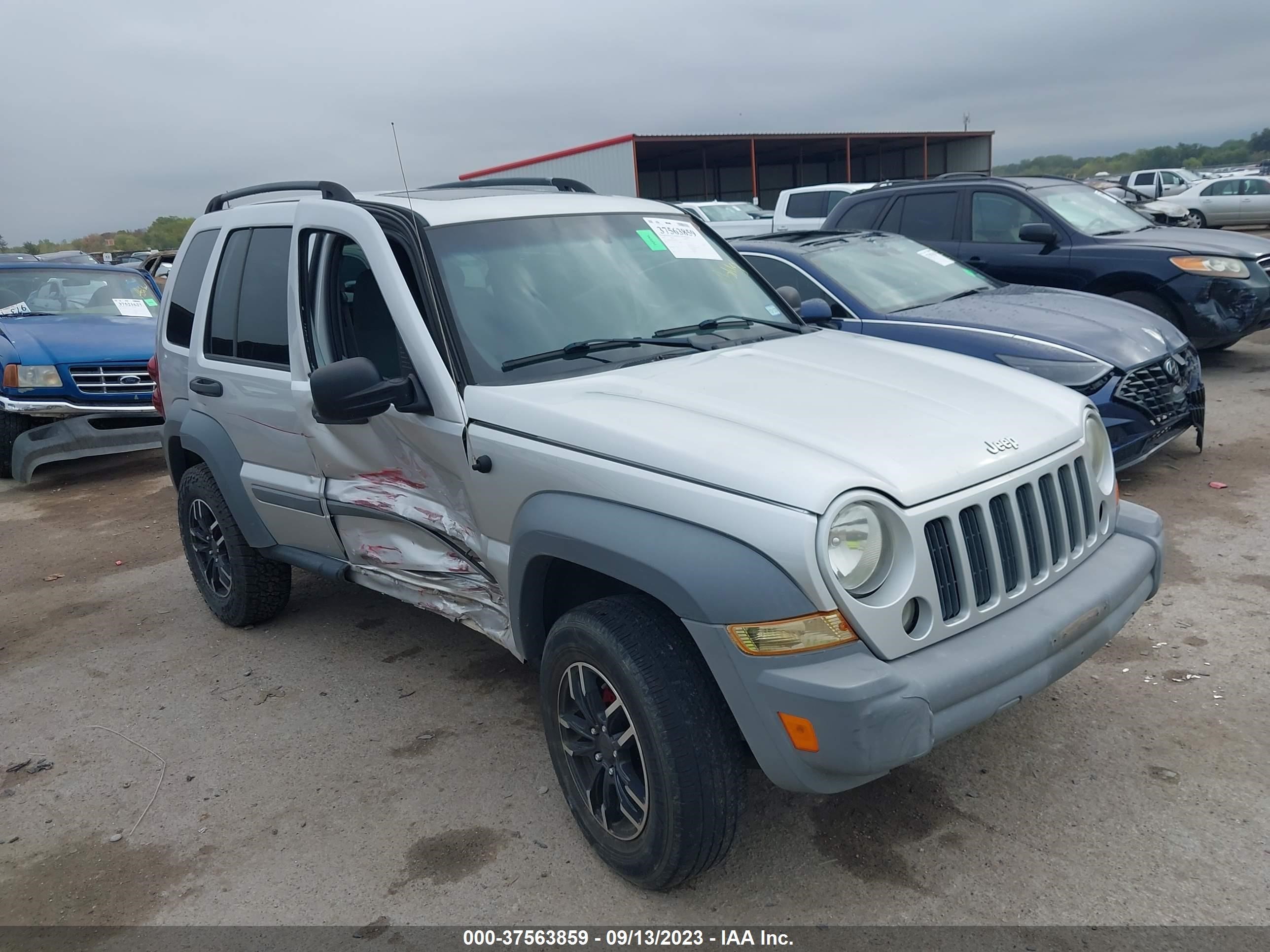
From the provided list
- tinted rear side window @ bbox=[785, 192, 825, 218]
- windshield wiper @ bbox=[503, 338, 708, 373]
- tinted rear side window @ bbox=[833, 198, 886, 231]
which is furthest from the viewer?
tinted rear side window @ bbox=[785, 192, 825, 218]

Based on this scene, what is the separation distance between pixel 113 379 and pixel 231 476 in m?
4.88

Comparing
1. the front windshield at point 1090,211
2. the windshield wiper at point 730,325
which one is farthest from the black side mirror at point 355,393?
the front windshield at point 1090,211

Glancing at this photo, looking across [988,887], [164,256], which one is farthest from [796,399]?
[164,256]

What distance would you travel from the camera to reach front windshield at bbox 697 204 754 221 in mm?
20750

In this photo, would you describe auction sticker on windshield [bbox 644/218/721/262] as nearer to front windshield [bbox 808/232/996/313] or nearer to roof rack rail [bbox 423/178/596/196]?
roof rack rail [bbox 423/178/596/196]

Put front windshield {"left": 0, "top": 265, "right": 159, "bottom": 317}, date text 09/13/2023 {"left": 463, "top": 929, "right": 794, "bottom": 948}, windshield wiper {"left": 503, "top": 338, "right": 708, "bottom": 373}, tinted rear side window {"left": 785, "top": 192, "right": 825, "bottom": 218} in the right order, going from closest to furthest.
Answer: date text 09/13/2023 {"left": 463, "top": 929, "right": 794, "bottom": 948}, windshield wiper {"left": 503, "top": 338, "right": 708, "bottom": 373}, front windshield {"left": 0, "top": 265, "right": 159, "bottom": 317}, tinted rear side window {"left": 785, "top": 192, "right": 825, "bottom": 218}

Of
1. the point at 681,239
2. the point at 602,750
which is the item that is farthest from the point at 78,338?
the point at 602,750

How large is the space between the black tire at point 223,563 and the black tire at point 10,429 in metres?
4.64

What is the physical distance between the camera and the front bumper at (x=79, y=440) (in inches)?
324

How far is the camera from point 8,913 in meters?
2.91

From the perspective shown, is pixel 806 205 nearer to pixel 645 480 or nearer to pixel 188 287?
pixel 188 287

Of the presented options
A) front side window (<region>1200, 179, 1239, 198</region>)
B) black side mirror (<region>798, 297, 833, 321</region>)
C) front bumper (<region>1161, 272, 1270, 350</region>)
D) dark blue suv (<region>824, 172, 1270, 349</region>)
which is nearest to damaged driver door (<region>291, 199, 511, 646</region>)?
black side mirror (<region>798, 297, 833, 321</region>)

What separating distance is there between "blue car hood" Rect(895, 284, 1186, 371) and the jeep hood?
97.4 inches

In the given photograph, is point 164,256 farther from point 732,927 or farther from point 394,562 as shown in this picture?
point 732,927
